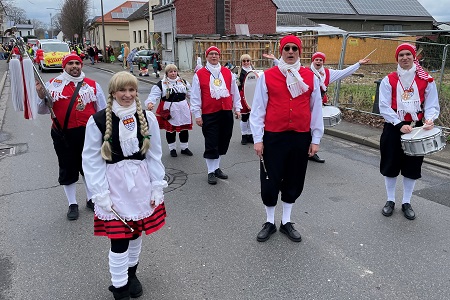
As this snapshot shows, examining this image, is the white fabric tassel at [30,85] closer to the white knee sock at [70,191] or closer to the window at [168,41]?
the white knee sock at [70,191]

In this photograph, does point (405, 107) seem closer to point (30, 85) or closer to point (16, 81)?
point (30, 85)

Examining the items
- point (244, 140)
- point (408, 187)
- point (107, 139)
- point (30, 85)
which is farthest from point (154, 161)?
point (244, 140)

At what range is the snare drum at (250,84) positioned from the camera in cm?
753

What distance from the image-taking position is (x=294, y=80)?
12.1 ft

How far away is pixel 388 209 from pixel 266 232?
162cm

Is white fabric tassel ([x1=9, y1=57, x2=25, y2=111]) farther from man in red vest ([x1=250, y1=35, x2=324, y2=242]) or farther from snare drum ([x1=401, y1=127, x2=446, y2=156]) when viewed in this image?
snare drum ([x1=401, y1=127, x2=446, y2=156])

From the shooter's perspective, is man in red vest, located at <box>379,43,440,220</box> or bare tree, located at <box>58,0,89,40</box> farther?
bare tree, located at <box>58,0,89,40</box>

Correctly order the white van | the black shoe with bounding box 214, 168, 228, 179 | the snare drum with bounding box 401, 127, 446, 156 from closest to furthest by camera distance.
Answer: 1. the snare drum with bounding box 401, 127, 446, 156
2. the black shoe with bounding box 214, 168, 228, 179
3. the white van

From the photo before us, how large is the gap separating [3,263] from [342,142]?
262 inches

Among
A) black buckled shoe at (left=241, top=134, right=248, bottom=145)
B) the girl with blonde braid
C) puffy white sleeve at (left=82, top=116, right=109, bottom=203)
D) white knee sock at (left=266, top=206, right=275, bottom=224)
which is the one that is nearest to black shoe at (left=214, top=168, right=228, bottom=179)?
white knee sock at (left=266, top=206, right=275, bottom=224)

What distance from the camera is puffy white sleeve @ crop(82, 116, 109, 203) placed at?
276cm

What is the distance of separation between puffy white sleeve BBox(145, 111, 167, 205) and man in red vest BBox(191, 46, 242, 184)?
278 cm

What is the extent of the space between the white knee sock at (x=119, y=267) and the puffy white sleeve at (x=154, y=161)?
475 mm

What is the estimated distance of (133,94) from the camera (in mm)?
2797
